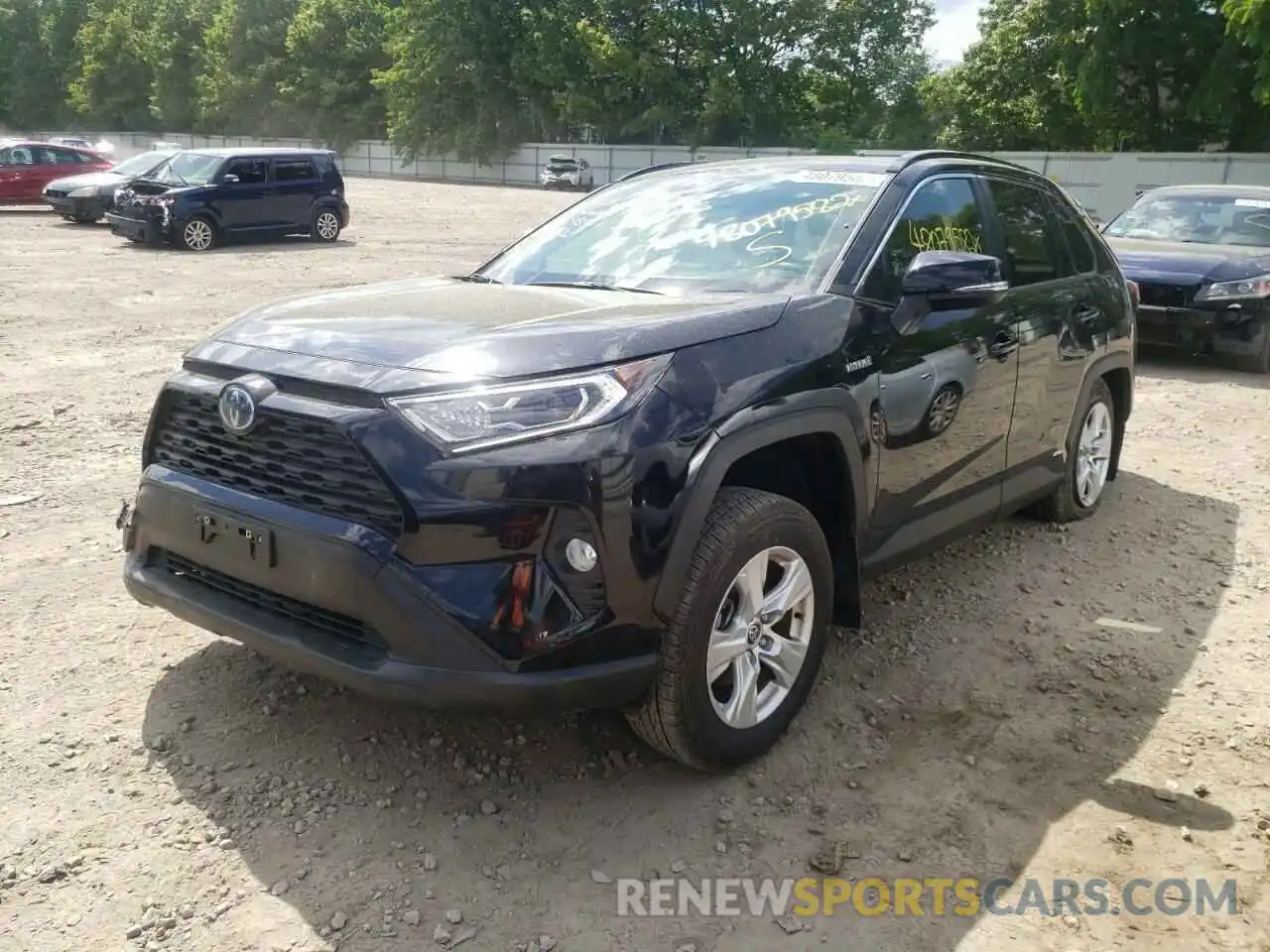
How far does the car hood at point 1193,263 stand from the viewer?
29.6ft

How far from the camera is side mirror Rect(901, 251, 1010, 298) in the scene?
3500mm

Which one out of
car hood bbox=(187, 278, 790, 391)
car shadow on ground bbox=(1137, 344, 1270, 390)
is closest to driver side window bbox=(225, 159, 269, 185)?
car shadow on ground bbox=(1137, 344, 1270, 390)

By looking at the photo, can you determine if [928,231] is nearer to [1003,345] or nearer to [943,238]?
[943,238]

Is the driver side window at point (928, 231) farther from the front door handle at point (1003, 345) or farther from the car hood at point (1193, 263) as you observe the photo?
the car hood at point (1193, 263)

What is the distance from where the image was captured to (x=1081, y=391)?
4.99m

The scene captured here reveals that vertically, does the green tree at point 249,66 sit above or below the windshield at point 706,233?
above

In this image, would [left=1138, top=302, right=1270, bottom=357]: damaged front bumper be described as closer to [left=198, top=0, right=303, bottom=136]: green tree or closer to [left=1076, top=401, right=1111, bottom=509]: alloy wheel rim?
[left=1076, top=401, right=1111, bottom=509]: alloy wheel rim

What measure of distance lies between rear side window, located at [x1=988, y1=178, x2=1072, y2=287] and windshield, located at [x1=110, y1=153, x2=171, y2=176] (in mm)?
17537

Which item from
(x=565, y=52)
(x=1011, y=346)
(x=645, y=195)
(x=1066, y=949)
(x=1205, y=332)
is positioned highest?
(x=565, y=52)

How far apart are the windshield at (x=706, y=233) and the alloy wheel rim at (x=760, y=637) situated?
96 centimetres

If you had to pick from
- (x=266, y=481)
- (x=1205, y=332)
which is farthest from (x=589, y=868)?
(x=1205, y=332)

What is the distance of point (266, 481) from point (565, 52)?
54.3 m

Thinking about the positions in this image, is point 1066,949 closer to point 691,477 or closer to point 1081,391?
point 691,477

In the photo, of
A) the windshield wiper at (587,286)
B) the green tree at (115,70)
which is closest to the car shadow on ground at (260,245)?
the windshield wiper at (587,286)
